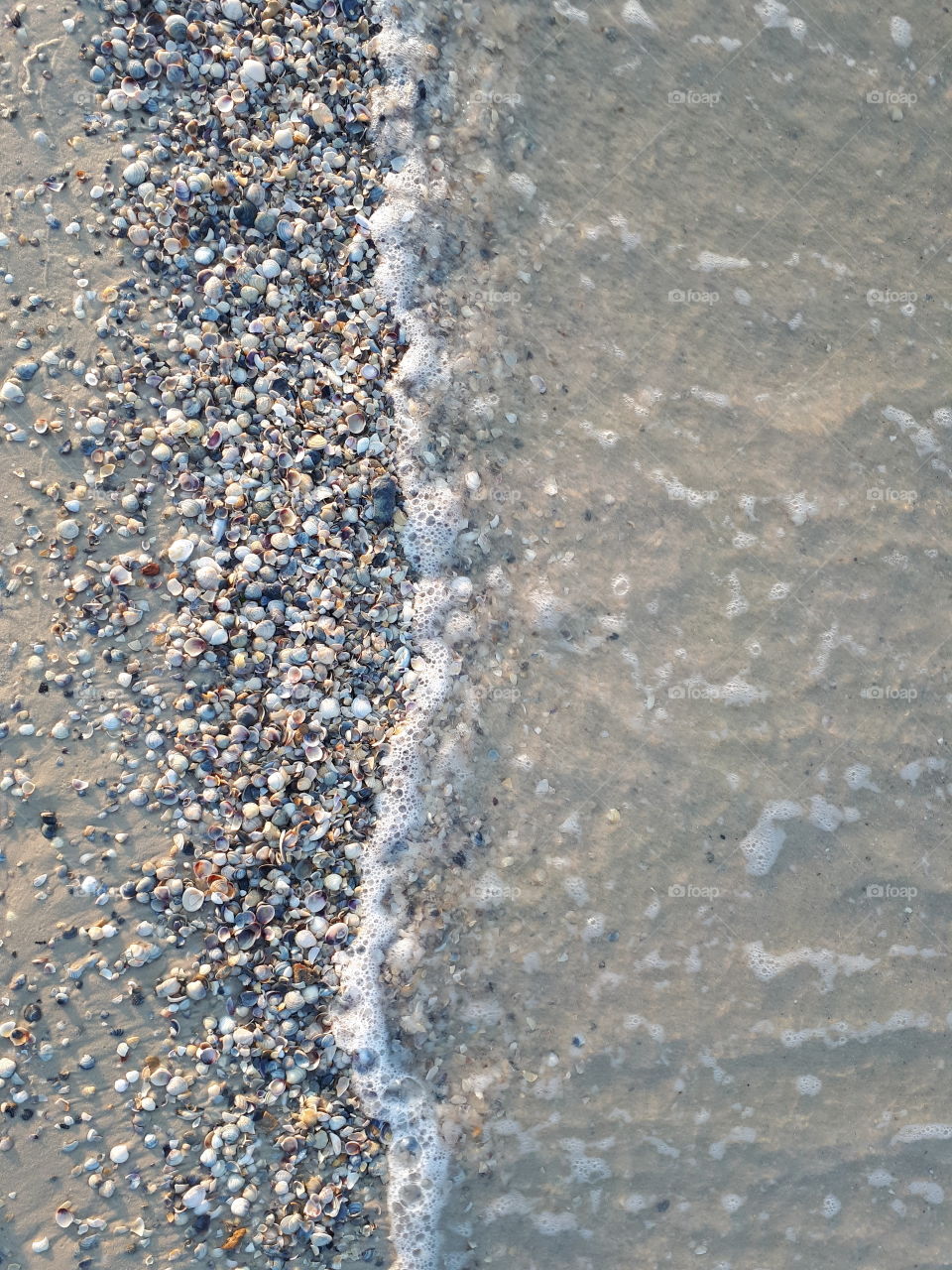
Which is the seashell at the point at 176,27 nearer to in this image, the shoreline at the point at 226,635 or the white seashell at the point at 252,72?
the shoreline at the point at 226,635

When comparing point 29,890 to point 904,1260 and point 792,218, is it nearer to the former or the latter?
point 904,1260

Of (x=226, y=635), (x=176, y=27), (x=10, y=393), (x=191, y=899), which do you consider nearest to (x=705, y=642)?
(x=226, y=635)

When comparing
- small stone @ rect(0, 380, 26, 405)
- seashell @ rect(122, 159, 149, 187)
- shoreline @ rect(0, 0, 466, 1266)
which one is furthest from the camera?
seashell @ rect(122, 159, 149, 187)

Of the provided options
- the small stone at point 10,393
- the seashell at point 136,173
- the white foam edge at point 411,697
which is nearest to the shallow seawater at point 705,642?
the white foam edge at point 411,697

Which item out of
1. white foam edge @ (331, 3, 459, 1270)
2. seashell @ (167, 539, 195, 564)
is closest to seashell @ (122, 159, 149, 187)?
white foam edge @ (331, 3, 459, 1270)

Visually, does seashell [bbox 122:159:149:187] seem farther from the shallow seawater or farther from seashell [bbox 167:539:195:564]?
seashell [bbox 167:539:195:564]

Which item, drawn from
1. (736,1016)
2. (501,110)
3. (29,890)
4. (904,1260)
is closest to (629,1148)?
(736,1016)
